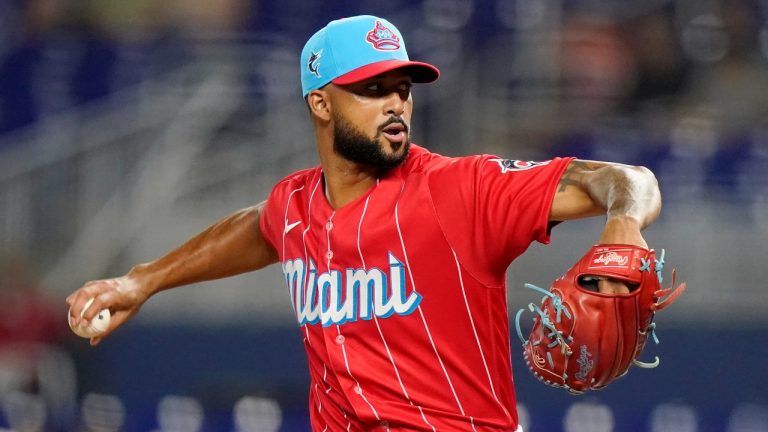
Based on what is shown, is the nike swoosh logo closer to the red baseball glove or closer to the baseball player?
the baseball player

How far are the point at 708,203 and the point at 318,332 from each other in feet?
12.7

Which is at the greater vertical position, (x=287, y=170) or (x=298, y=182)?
(x=298, y=182)

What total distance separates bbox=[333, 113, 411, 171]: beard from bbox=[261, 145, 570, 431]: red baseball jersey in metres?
0.05

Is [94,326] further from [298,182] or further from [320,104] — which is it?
[320,104]

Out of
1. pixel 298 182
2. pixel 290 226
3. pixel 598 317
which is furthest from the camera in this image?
pixel 298 182

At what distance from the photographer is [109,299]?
408cm

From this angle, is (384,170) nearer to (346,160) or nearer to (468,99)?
(346,160)

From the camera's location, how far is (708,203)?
6.98 metres

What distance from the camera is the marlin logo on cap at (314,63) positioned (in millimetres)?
3779

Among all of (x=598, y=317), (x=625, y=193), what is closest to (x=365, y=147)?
(x=625, y=193)

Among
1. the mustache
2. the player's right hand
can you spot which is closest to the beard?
the mustache

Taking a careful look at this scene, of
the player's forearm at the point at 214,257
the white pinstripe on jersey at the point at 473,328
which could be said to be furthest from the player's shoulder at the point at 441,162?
the player's forearm at the point at 214,257

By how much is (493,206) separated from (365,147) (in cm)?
52

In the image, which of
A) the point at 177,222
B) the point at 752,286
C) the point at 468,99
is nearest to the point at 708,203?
the point at 752,286
